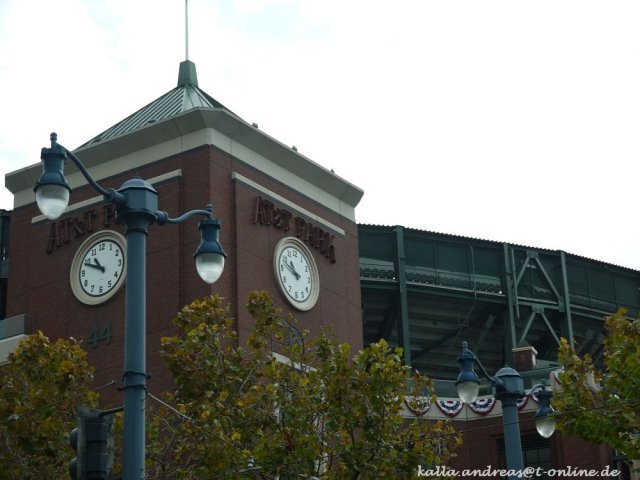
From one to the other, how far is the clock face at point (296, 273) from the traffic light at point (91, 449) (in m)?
24.0

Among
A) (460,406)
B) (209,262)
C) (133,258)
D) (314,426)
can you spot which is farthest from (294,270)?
(133,258)

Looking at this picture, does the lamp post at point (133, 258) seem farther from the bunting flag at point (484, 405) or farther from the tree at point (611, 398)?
the bunting flag at point (484, 405)

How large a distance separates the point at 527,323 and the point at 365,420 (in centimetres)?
3428

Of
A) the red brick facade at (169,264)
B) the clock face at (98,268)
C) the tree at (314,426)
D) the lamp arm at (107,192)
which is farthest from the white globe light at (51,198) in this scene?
the clock face at (98,268)

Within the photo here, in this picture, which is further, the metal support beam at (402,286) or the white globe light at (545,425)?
the metal support beam at (402,286)

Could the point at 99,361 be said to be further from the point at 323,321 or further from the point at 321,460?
the point at 321,460

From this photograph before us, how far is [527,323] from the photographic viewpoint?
58125 mm

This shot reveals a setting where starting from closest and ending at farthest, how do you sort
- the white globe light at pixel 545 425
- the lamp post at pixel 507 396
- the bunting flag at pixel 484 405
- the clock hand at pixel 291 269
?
1. the lamp post at pixel 507 396
2. the white globe light at pixel 545 425
3. the clock hand at pixel 291 269
4. the bunting flag at pixel 484 405

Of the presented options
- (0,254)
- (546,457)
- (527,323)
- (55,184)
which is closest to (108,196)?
(55,184)

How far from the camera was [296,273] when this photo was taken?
135 ft

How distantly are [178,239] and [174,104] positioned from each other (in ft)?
24.0

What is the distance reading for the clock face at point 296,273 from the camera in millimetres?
40438

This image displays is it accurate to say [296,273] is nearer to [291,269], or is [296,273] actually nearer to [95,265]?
[291,269]

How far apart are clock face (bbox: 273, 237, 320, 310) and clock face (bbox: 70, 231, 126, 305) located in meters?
4.95
